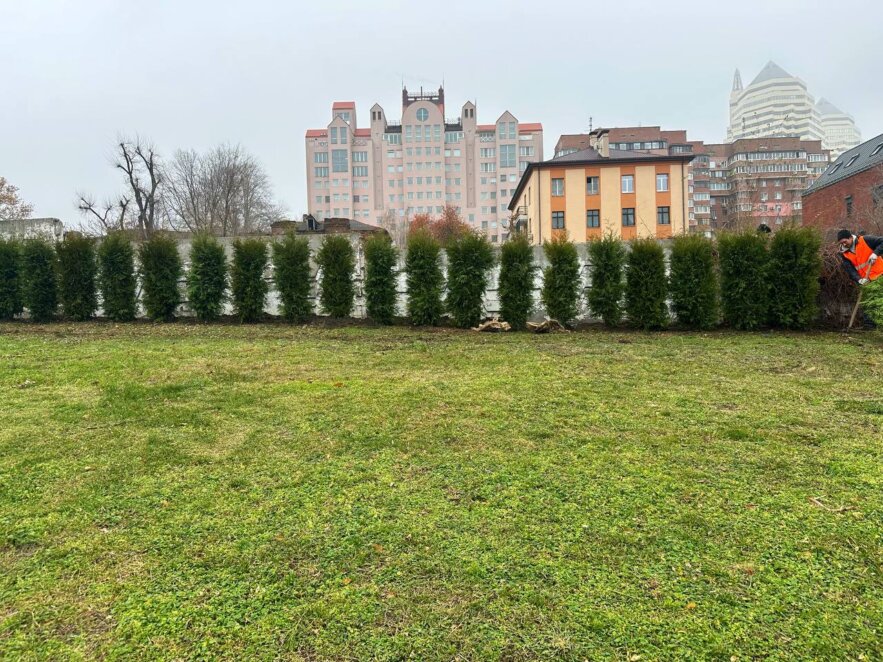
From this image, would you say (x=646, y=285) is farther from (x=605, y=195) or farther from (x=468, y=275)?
(x=605, y=195)

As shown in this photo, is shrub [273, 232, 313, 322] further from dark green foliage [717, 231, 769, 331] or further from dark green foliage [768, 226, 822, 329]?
dark green foliage [768, 226, 822, 329]

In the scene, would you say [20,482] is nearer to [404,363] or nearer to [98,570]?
[98,570]

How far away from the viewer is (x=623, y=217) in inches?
1427

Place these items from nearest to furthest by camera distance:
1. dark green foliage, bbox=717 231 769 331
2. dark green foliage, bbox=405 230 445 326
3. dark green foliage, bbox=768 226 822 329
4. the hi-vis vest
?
the hi-vis vest < dark green foliage, bbox=768 226 822 329 < dark green foliage, bbox=717 231 769 331 < dark green foliage, bbox=405 230 445 326

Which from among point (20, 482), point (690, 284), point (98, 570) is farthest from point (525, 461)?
point (690, 284)

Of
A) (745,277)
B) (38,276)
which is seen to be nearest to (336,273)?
(38,276)

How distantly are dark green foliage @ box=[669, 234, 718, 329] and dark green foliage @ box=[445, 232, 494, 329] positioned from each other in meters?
3.19

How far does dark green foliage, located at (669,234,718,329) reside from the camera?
8.81 m

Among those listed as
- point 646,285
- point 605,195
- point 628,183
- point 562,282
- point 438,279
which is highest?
Result: point 628,183

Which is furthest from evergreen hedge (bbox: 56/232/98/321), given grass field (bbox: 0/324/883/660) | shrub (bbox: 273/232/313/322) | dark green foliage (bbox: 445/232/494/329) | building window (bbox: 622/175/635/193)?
building window (bbox: 622/175/635/193)

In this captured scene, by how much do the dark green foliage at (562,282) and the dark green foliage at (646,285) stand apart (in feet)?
2.91

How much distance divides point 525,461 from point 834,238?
9840 millimetres

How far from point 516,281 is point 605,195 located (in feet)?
97.6

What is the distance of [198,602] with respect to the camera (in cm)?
164
